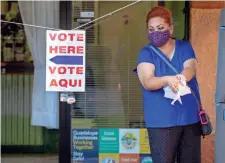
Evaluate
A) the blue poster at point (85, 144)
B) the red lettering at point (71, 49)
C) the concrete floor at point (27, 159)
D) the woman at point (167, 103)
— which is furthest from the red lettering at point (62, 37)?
Result: the woman at point (167, 103)

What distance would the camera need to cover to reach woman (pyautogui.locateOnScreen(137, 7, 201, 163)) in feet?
12.8

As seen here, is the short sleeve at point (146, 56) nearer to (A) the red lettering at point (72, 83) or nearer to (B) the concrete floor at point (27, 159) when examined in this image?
(A) the red lettering at point (72, 83)

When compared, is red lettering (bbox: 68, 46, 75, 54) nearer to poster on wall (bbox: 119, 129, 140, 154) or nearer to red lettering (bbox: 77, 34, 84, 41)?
red lettering (bbox: 77, 34, 84, 41)

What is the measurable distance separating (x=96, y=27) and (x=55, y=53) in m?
0.56

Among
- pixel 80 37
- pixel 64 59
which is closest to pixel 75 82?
pixel 64 59

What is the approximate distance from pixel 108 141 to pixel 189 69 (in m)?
2.30

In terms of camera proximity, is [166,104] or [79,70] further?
[79,70]

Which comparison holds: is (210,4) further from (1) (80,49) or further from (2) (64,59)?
(2) (64,59)

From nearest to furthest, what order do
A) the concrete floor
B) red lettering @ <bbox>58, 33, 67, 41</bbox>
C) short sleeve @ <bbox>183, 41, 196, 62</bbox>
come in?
1. short sleeve @ <bbox>183, 41, 196, 62</bbox>
2. red lettering @ <bbox>58, 33, 67, 41</bbox>
3. the concrete floor

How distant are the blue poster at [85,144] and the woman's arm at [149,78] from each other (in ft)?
7.25

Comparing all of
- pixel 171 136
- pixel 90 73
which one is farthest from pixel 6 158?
pixel 171 136

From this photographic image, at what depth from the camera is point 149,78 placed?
3877mm

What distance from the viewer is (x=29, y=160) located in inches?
263

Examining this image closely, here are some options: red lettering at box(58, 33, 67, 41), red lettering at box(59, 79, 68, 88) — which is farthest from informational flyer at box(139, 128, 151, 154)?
red lettering at box(58, 33, 67, 41)
